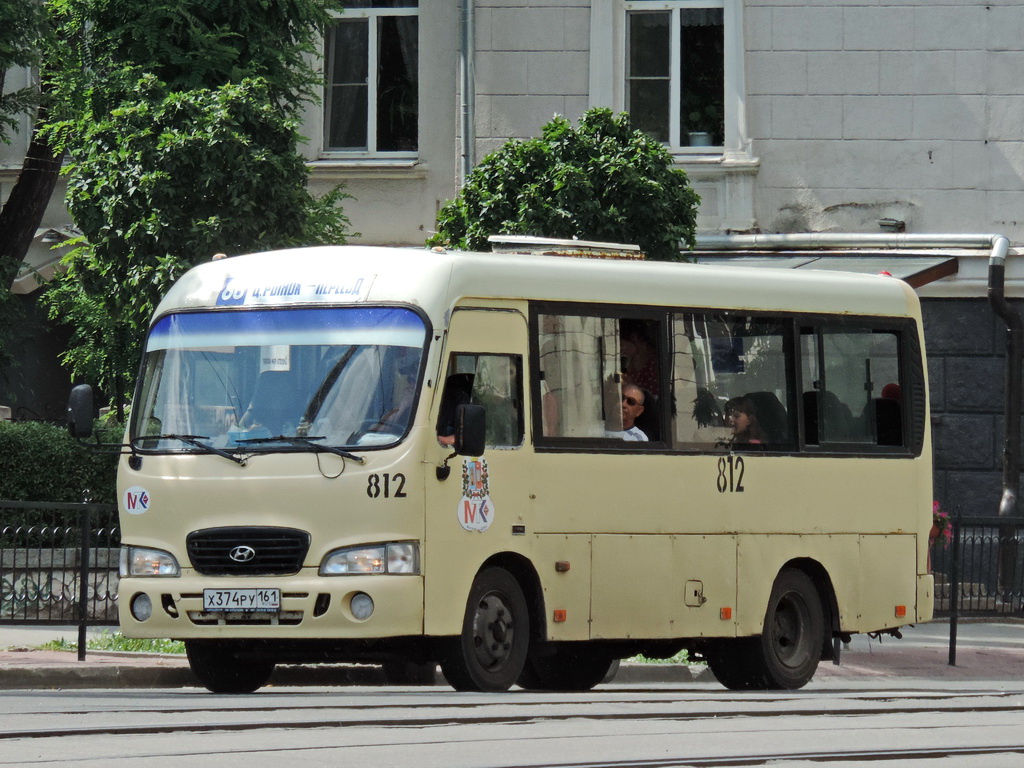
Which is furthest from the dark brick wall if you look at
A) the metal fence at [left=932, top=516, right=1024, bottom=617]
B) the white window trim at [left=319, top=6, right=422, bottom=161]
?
the white window trim at [left=319, top=6, right=422, bottom=161]

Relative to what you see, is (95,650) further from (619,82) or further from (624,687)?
(619,82)

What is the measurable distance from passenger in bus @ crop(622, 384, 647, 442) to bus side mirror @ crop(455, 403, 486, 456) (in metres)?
1.75

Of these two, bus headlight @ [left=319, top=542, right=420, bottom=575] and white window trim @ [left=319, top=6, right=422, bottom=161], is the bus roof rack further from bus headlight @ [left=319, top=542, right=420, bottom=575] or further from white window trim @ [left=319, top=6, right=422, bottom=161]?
white window trim @ [left=319, top=6, right=422, bottom=161]

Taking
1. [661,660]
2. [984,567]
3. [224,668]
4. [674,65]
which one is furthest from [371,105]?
[224,668]

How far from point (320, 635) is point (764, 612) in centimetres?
364

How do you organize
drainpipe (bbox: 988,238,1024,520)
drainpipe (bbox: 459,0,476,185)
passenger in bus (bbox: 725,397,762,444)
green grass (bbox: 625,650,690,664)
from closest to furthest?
1. passenger in bus (bbox: 725,397,762,444)
2. green grass (bbox: 625,650,690,664)
3. drainpipe (bbox: 988,238,1024,520)
4. drainpipe (bbox: 459,0,476,185)

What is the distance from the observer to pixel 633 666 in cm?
1577

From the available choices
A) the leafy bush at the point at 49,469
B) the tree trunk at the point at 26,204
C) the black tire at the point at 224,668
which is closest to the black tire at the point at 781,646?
the black tire at the point at 224,668

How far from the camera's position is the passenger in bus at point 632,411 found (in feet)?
42.2

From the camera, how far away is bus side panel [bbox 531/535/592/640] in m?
12.2

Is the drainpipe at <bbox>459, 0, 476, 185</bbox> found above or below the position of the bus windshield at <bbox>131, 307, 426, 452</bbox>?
above

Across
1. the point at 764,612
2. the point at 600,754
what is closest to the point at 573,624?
the point at 764,612

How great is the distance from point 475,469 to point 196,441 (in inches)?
63.9

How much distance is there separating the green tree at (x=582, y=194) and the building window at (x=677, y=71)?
581 cm
